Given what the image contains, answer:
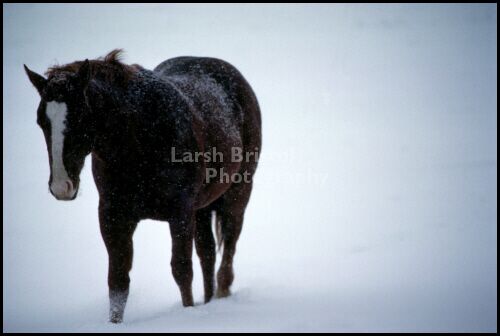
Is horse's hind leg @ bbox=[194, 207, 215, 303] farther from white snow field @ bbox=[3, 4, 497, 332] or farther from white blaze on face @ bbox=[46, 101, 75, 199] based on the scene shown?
white blaze on face @ bbox=[46, 101, 75, 199]

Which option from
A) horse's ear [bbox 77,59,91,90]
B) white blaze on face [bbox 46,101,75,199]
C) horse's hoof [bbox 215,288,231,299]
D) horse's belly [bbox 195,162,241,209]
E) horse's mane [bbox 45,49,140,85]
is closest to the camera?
white blaze on face [bbox 46,101,75,199]

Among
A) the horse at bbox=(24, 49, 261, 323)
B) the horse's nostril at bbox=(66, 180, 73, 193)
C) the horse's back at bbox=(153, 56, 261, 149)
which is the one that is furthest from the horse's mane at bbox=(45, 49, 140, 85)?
the horse's back at bbox=(153, 56, 261, 149)

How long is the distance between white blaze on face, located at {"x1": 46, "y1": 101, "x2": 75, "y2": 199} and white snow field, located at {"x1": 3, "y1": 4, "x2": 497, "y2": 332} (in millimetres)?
681

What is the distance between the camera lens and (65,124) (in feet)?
9.53

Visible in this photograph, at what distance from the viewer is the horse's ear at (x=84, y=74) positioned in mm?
3076

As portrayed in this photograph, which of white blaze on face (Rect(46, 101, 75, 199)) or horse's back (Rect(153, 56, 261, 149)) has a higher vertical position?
horse's back (Rect(153, 56, 261, 149))

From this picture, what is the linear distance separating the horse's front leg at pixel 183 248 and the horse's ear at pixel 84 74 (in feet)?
3.91

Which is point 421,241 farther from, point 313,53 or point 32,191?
point 313,53

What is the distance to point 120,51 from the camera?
12.6 ft

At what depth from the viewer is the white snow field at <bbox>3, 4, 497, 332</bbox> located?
129 inches

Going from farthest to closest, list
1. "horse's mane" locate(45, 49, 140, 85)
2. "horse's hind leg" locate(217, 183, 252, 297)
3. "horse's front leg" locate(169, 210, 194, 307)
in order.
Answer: "horse's hind leg" locate(217, 183, 252, 297), "horse's front leg" locate(169, 210, 194, 307), "horse's mane" locate(45, 49, 140, 85)

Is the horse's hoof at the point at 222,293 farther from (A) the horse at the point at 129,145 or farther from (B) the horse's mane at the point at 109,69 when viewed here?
(B) the horse's mane at the point at 109,69

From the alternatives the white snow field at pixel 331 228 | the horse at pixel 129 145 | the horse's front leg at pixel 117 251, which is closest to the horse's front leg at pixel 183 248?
the horse at pixel 129 145

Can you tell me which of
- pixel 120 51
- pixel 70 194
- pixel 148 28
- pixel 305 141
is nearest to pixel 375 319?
pixel 70 194
